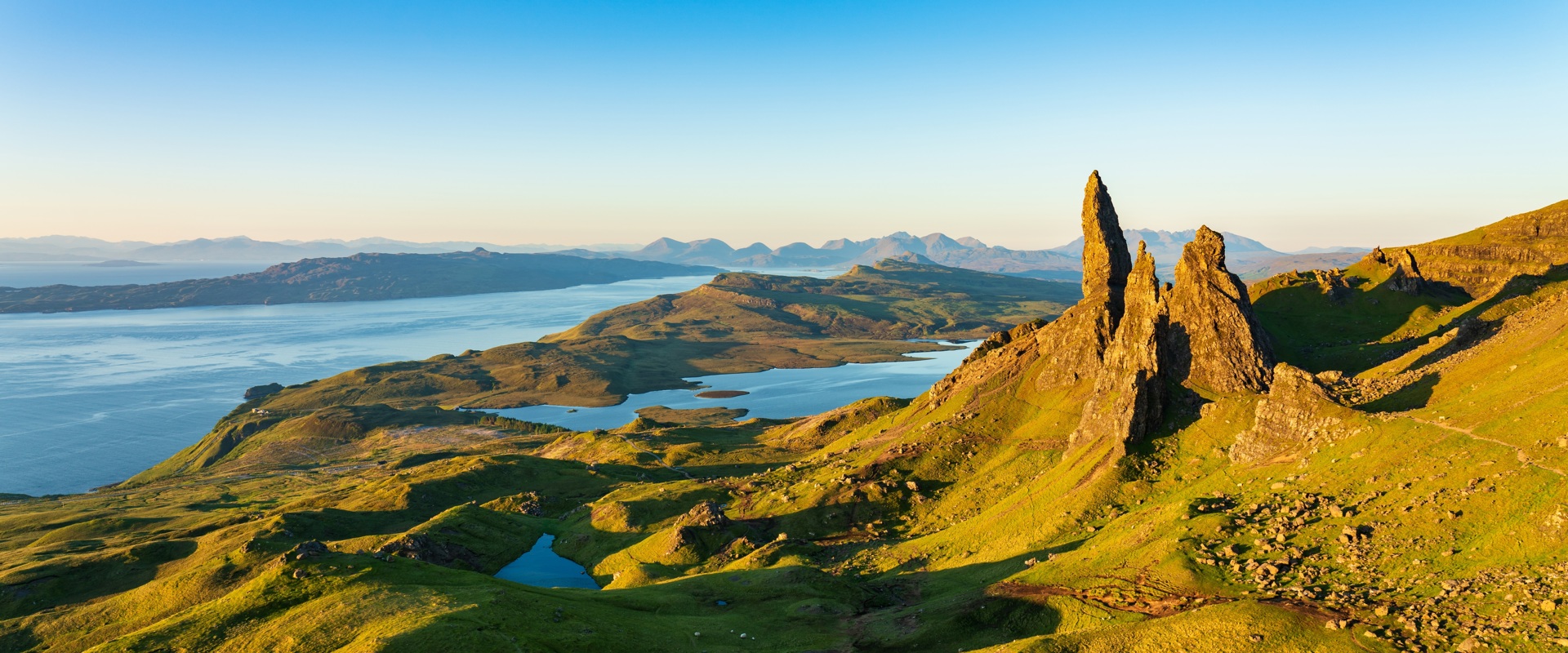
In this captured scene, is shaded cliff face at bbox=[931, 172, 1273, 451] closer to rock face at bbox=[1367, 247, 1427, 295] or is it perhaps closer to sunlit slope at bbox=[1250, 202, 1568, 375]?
sunlit slope at bbox=[1250, 202, 1568, 375]

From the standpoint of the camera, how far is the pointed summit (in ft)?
437

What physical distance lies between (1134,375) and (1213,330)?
14.7 meters

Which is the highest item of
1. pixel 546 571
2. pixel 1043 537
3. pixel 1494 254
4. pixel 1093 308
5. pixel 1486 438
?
pixel 1494 254

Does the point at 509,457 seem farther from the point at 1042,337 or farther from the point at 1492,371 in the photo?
the point at 1492,371

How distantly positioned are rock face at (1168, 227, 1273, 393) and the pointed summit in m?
24.2

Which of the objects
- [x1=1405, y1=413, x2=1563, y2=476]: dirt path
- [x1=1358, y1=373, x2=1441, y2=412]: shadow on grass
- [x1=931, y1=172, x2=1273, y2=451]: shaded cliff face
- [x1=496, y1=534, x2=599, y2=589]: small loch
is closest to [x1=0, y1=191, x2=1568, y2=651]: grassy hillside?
[x1=1405, y1=413, x2=1563, y2=476]: dirt path

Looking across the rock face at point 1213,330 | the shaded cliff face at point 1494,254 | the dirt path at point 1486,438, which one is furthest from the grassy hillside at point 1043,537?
the shaded cliff face at point 1494,254

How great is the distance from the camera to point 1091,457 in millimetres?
91312

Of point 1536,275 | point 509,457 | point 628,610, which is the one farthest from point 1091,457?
point 509,457

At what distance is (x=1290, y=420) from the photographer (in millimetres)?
75062

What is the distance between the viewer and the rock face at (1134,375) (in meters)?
89.4

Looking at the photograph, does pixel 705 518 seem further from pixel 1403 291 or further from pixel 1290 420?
pixel 1403 291

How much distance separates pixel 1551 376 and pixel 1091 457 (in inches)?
1567

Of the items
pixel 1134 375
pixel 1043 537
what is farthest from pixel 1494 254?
pixel 1043 537
